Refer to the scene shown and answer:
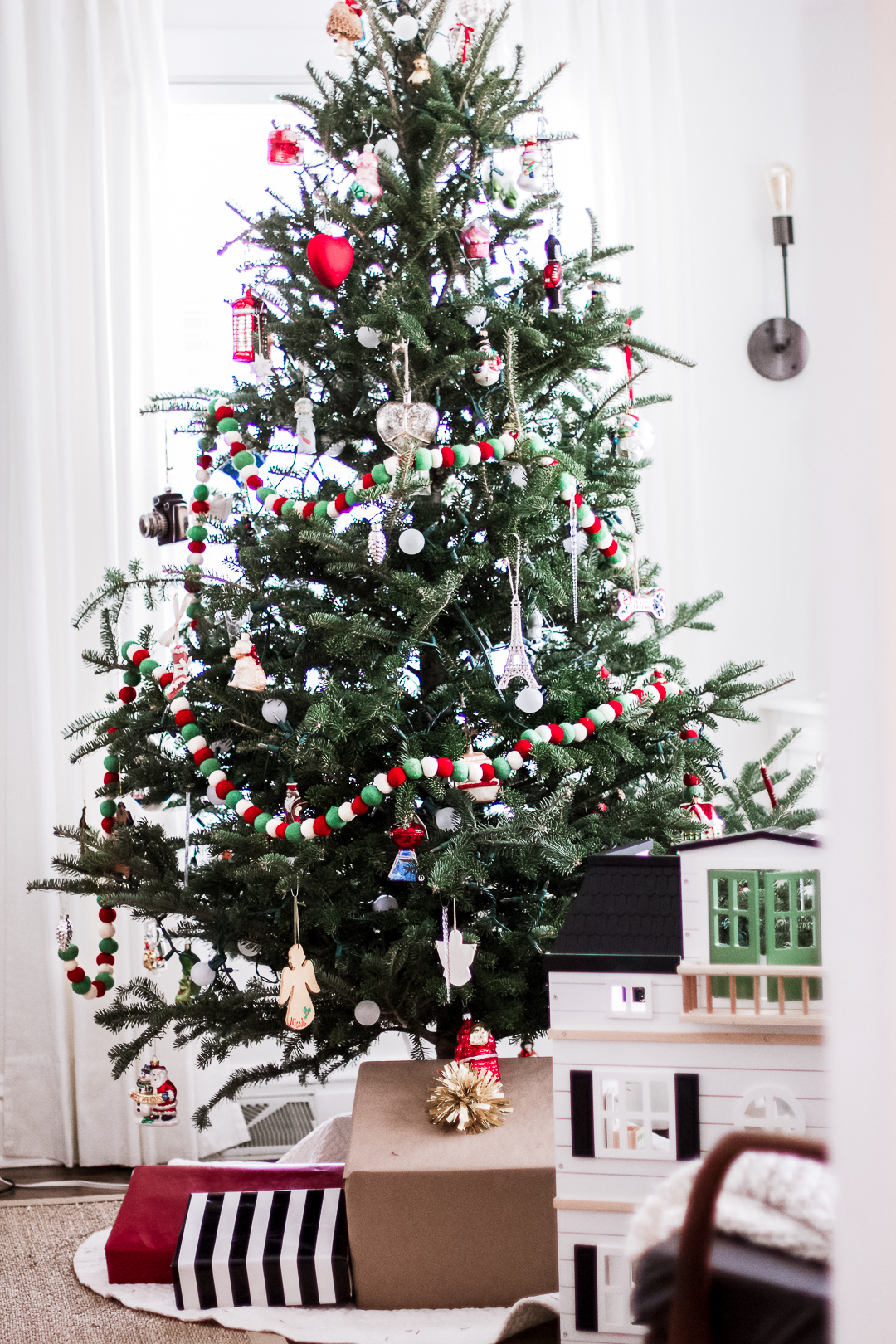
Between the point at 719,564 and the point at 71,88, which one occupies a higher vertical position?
the point at 71,88

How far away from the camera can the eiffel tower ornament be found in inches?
62.9

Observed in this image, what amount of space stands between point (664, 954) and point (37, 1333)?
1.09 m

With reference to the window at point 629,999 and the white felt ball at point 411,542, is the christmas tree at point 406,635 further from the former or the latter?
the window at point 629,999

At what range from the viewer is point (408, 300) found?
163 cm

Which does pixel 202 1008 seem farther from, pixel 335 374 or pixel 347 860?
pixel 335 374

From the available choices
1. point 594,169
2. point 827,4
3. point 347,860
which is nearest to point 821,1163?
point 827,4

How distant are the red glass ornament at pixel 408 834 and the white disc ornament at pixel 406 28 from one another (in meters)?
1.16

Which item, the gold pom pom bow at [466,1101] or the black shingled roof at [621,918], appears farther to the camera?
the gold pom pom bow at [466,1101]

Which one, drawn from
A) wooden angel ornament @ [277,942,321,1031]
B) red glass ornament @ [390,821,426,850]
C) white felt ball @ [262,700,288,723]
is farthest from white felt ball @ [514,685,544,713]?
wooden angel ornament @ [277,942,321,1031]

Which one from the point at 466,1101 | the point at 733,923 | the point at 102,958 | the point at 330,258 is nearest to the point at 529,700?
the point at 733,923

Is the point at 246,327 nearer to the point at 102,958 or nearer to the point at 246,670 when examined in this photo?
the point at 246,670

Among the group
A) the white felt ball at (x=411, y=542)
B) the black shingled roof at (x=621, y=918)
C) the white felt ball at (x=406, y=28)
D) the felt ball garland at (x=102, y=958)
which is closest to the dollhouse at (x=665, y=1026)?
the black shingled roof at (x=621, y=918)

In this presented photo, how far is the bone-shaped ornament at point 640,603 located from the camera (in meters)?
1.77

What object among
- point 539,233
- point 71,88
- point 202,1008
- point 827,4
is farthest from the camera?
point 539,233
